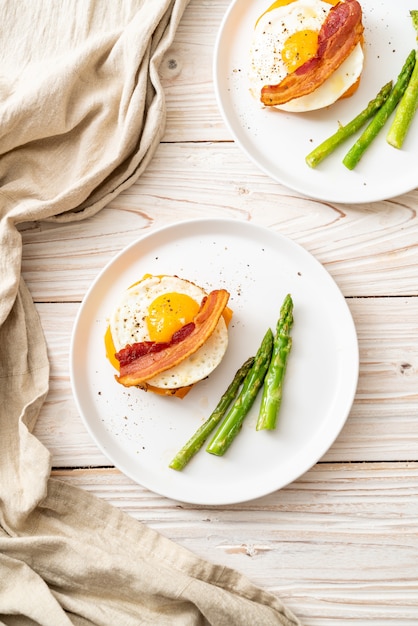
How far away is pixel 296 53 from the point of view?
4266 millimetres

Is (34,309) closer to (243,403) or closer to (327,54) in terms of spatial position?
(243,403)

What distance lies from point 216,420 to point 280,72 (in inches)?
72.2

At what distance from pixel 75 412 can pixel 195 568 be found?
3.31ft

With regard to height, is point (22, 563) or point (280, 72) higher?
point (280, 72)

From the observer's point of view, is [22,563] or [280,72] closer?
[22,563]

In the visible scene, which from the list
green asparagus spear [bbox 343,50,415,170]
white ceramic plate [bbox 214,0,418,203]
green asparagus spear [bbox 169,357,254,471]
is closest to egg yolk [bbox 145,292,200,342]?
green asparagus spear [bbox 169,357,254,471]

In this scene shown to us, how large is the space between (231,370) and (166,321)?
0.45 m

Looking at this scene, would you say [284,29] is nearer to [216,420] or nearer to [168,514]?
[216,420]

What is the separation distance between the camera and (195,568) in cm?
409

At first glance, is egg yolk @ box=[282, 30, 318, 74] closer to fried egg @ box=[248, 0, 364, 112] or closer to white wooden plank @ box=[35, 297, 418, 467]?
fried egg @ box=[248, 0, 364, 112]

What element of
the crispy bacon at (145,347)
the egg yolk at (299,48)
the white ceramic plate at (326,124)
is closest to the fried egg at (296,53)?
the egg yolk at (299,48)

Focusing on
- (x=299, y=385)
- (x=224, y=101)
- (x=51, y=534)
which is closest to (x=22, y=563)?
(x=51, y=534)

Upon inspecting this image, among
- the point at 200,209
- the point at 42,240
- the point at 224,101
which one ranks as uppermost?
the point at 224,101

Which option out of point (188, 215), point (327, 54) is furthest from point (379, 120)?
point (188, 215)
